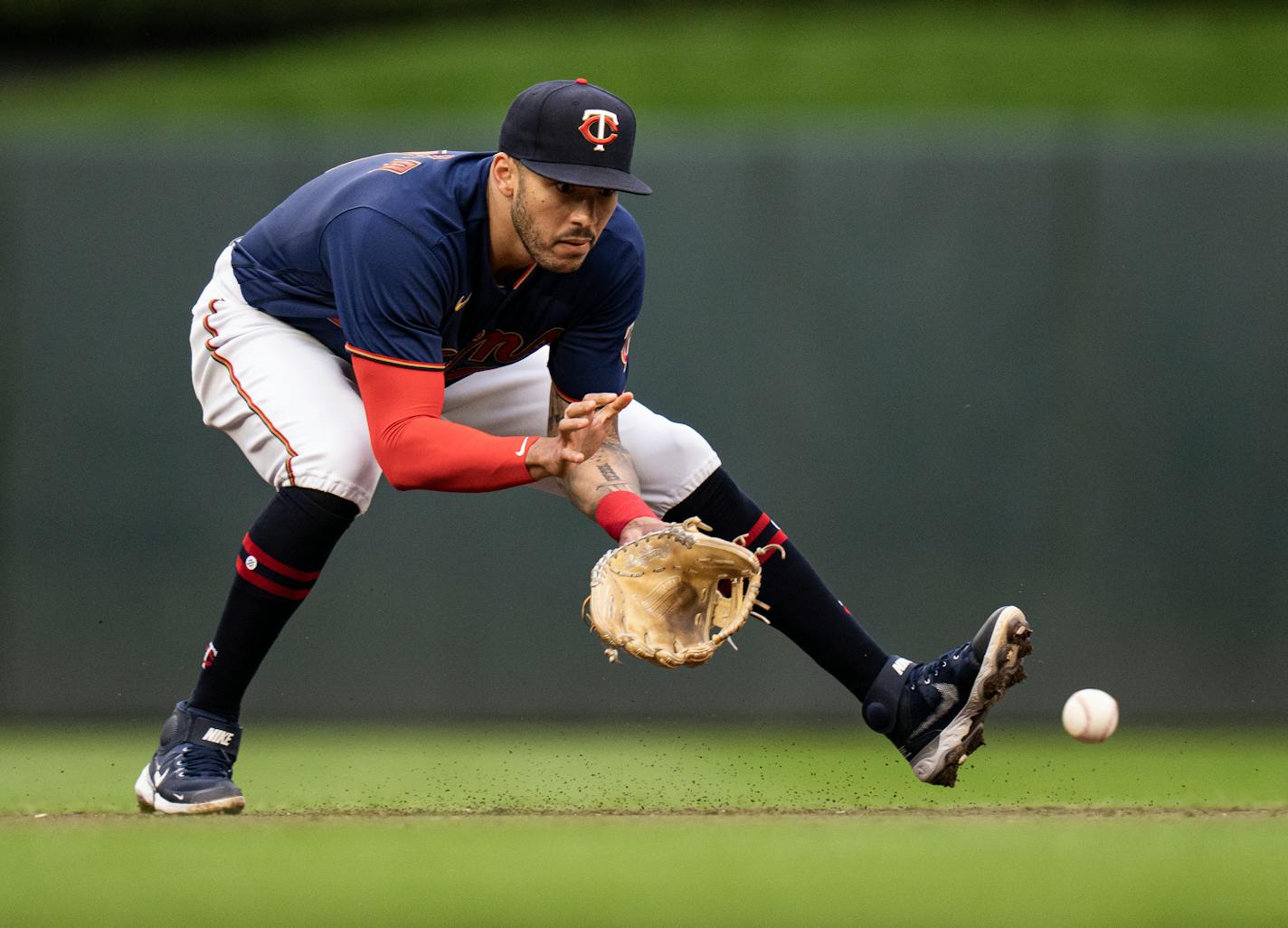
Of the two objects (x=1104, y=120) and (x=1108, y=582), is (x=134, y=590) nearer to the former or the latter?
(x=1108, y=582)

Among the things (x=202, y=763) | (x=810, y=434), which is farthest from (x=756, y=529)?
(x=810, y=434)

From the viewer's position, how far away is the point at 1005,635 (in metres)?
3.40

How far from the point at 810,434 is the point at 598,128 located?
255 cm

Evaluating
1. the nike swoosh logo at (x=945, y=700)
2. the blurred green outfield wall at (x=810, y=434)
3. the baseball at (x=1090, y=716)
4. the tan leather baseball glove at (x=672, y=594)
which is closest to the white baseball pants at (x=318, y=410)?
the tan leather baseball glove at (x=672, y=594)

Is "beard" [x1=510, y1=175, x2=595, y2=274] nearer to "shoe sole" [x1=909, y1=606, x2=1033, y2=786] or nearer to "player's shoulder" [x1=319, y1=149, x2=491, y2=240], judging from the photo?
"player's shoulder" [x1=319, y1=149, x2=491, y2=240]

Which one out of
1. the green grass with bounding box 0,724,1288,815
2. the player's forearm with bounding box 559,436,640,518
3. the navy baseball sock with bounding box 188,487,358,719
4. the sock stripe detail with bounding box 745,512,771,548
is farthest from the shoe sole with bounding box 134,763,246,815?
the sock stripe detail with bounding box 745,512,771,548

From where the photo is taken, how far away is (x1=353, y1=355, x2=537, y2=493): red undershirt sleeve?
121 inches

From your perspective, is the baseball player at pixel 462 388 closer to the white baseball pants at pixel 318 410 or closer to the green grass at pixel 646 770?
the white baseball pants at pixel 318 410

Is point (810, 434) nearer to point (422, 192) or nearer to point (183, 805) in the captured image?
point (422, 192)

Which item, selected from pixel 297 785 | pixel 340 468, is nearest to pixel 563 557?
pixel 297 785

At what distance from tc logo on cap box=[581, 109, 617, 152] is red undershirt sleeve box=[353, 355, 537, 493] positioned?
0.54 m

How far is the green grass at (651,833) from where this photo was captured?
2.90 m

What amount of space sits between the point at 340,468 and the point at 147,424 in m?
2.45

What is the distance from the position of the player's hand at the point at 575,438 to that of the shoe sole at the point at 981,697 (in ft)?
3.11
